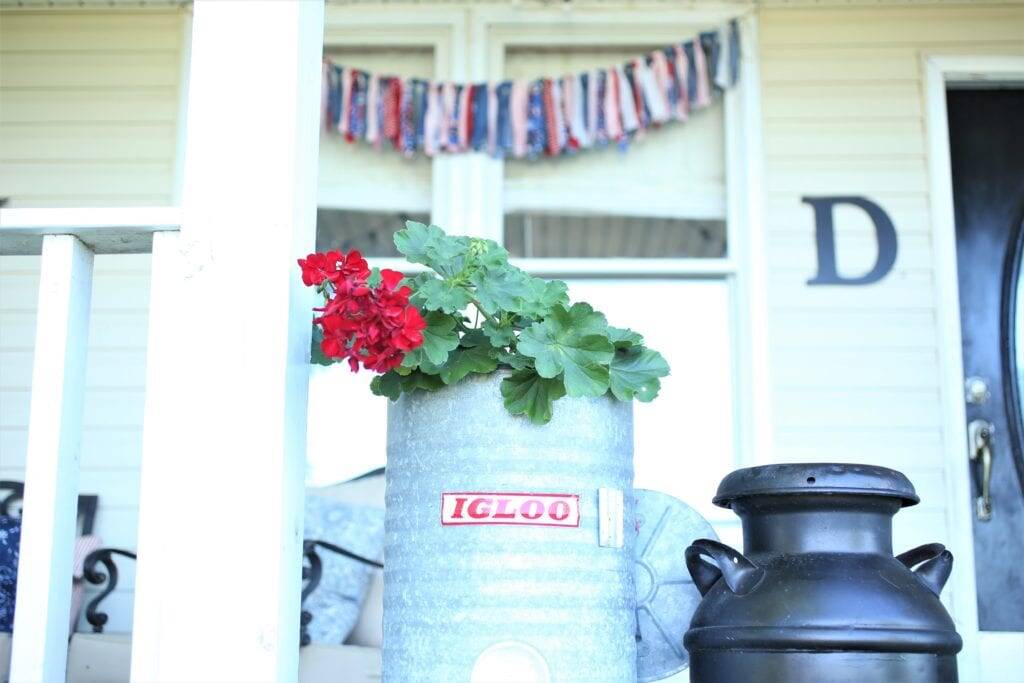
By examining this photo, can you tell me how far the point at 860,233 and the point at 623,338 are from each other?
2347 mm

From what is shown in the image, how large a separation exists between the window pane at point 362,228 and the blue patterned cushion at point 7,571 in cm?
169

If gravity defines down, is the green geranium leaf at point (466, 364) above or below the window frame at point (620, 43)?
below

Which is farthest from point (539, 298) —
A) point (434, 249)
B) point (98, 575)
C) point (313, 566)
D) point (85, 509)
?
point (85, 509)

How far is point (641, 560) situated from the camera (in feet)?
7.47

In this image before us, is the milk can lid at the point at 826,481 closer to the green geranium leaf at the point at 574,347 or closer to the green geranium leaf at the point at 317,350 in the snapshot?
the green geranium leaf at the point at 574,347

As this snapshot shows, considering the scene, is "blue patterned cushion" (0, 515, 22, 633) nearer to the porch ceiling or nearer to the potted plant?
the potted plant

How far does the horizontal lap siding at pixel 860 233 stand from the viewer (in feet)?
13.0

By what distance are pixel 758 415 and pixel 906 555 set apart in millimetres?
1789

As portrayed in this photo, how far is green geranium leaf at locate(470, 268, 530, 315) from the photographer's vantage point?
1919mm

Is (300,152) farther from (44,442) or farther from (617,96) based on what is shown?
(617,96)

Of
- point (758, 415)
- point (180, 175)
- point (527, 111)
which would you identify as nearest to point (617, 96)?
point (527, 111)

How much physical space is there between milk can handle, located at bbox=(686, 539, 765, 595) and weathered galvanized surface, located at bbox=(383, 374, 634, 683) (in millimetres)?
173

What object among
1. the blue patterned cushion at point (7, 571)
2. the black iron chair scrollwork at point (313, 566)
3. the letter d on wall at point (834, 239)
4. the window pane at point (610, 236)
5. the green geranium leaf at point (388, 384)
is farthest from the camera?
the window pane at point (610, 236)

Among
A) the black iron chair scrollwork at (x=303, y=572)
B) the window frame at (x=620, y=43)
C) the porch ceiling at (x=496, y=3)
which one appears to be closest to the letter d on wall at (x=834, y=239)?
the window frame at (x=620, y=43)
